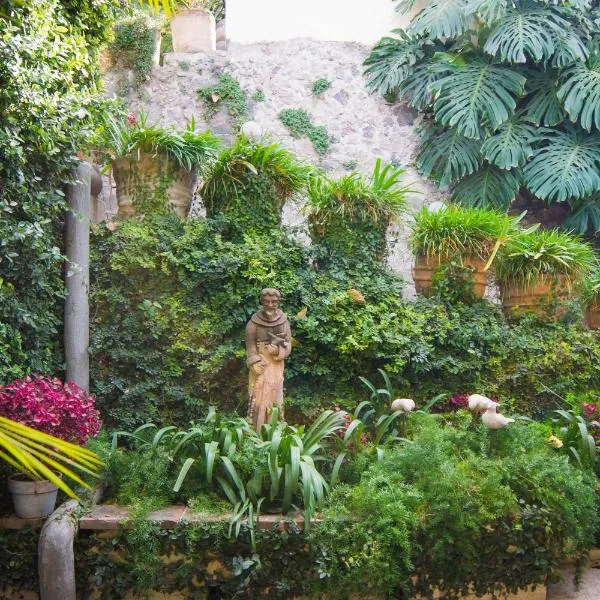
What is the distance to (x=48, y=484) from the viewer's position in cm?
334

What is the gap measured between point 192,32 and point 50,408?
584 cm

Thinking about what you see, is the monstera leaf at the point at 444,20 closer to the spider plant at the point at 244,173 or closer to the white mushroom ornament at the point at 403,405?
the spider plant at the point at 244,173

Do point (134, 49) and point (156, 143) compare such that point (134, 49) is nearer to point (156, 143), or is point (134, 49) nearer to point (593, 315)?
point (156, 143)

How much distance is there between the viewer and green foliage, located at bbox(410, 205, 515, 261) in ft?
18.7

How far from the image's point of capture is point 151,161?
5273 millimetres

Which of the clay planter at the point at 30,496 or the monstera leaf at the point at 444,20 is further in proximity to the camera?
the monstera leaf at the point at 444,20

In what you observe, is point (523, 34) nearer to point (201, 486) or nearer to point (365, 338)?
point (365, 338)

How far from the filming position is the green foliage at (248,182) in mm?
5355

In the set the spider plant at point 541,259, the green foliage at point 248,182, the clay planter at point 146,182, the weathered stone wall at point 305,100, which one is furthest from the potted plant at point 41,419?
the weathered stone wall at point 305,100

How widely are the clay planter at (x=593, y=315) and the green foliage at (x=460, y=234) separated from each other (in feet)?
4.28

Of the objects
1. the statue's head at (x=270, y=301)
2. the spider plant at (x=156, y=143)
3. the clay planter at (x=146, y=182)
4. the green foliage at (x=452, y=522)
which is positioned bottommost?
the green foliage at (x=452, y=522)

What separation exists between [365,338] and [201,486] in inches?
78.6

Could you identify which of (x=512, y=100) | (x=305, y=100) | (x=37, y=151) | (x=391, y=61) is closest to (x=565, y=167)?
(x=512, y=100)

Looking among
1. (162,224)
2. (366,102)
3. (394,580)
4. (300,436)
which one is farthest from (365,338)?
(366,102)
